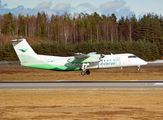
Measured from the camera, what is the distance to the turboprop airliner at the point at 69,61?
36812 mm

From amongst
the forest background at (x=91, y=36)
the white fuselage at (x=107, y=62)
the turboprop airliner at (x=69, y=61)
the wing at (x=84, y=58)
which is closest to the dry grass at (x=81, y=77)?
the white fuselage at (x=107, y=62)

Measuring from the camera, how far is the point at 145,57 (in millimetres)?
83625

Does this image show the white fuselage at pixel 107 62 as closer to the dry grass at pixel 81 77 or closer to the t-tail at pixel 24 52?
the t-tail at pixel 24 52

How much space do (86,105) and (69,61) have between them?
62.2ft

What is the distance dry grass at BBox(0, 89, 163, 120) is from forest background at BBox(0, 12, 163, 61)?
2320 inches

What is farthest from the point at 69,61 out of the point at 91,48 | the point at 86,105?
the point at 91,48

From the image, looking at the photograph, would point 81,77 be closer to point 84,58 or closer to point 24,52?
point 84,58

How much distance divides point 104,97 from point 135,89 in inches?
218

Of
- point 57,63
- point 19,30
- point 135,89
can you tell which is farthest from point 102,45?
point 19,30

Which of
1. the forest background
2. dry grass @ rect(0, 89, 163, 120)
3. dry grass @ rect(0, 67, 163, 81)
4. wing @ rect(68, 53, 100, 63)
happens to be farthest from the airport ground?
the forest background

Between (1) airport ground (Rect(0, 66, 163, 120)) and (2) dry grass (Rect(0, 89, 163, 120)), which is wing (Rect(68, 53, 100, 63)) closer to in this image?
(1) airport ground (Rect(0, 66, 163, 120))

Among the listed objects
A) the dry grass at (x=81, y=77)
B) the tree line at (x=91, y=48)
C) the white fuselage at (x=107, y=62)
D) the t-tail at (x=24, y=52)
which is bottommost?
the dry grass at (x=81, y=77)

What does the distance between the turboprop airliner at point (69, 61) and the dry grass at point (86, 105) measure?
11792mm

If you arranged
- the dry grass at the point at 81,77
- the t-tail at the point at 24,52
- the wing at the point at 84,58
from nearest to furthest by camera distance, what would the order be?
1. the wing at the point at 84,58
2. the t-tail at the point at 24,52
3. the dry grass at the point at 81,77
